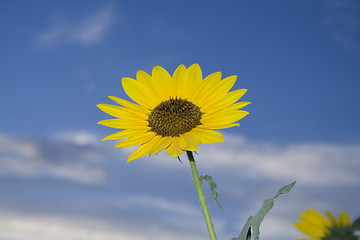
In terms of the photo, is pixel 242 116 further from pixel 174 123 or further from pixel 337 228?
pixel 337 228

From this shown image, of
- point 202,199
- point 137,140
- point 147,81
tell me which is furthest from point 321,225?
point 147,81

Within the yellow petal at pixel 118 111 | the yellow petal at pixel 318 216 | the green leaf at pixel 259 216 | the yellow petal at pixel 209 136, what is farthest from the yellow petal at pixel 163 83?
the yellow petal at pixel 318 216

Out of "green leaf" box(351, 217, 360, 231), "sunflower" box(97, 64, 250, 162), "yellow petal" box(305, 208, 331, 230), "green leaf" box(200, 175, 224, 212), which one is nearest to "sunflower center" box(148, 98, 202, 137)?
"sunflower" box(97, 64, 250, 162)

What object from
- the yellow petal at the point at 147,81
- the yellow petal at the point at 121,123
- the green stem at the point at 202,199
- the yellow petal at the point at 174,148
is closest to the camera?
the green stem at the point at 202,199

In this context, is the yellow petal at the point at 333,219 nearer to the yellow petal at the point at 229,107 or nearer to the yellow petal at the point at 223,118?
the yellow petal at the point at 223,118

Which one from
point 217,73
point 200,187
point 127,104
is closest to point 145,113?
point 127,104

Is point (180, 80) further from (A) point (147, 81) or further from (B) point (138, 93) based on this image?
(B) point (138, 93)

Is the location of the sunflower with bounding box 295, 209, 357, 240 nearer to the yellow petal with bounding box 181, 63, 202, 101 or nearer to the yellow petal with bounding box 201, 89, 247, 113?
the yellow petal with bounding box 201, 89, 247, 113
